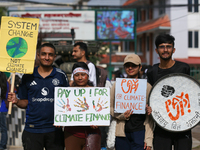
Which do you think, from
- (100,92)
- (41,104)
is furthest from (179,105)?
(41,104)

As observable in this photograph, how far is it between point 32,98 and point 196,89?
2078 mm

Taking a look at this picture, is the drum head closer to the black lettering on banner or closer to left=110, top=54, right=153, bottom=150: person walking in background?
left=110, top=54, right=153, bottom=150: person walking in background

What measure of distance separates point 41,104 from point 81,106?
0.51m

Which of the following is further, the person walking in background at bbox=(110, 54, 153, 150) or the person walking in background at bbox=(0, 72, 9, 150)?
the person walking in background at bbox=(0, 72, 9, 150)

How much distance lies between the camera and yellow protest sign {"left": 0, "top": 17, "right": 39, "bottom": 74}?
440cm

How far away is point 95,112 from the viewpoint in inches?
165

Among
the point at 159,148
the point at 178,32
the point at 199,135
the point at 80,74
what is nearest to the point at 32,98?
the point at 80,74

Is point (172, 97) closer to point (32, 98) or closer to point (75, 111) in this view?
point (75, 111)

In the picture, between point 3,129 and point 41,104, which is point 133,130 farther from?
point 3,129

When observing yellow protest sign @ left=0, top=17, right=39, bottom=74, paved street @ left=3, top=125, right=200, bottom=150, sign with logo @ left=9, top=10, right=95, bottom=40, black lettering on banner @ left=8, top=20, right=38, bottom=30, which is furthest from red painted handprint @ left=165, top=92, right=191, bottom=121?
sign with logo @ left=9, top=10, right=95, bottom=40

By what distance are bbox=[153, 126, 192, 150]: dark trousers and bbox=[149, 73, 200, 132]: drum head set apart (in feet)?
0.52

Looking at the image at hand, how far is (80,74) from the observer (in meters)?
4.31

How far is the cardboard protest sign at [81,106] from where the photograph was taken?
4113 mm

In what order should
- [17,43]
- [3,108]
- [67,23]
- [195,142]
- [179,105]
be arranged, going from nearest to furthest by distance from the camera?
[179,105]
[17,43]
[3,108]
[195,142]
[67,23]
